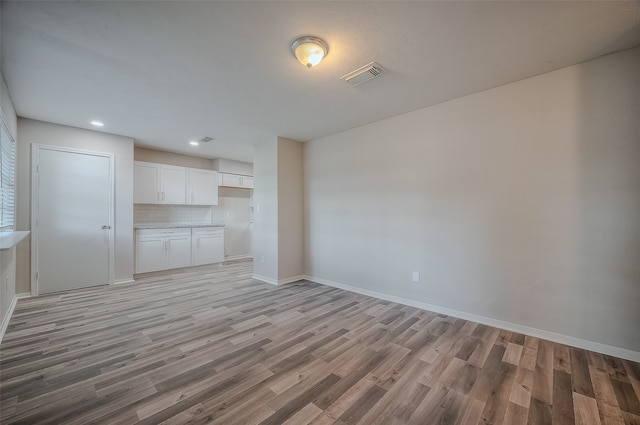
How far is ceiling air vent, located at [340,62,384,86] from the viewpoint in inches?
94.4

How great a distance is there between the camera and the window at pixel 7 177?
2.71 meters

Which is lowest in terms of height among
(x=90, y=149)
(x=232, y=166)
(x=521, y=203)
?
(x=521, y=203)

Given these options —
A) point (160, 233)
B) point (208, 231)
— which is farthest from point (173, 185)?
point (208, 231)

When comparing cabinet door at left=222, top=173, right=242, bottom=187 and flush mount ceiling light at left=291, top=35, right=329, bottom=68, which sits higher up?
flush mount ceiling light at left=291, top=35, right=329, bottom=68

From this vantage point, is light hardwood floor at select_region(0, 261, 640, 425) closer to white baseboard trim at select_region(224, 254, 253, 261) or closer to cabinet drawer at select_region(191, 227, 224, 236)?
cabinet drawer at select_region(191, 227, 224, 236)

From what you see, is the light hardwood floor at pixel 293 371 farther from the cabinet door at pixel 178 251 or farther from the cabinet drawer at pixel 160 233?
the cabinet door at pixel 178 251

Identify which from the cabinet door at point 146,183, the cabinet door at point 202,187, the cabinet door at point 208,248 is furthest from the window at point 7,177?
the cabinet door at point 208,248

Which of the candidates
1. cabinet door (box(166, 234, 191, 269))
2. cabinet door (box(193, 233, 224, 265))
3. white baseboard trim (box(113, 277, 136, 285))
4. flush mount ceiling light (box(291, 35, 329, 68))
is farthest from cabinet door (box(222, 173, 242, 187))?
flush mount ceiling light (box(291, 35, 329, 68))

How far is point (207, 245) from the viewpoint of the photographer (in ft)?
19.2

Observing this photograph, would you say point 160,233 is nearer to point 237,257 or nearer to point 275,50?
Answer: point 237,257

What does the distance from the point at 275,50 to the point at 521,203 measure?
2.83 meters

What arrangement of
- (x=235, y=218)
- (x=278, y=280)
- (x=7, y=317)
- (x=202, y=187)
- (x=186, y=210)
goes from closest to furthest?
1. (x=7, y=317)
2. (x=278, y=280)
3. (x=202, y=187)
4. (x=186, y=210)
5. (x=235, y=218)

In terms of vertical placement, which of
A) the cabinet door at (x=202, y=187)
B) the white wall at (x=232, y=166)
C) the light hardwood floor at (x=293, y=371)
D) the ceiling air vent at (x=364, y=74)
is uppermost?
the ceiling air vent at (x=364, y=74)

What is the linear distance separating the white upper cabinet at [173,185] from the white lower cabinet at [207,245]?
0.70 m
